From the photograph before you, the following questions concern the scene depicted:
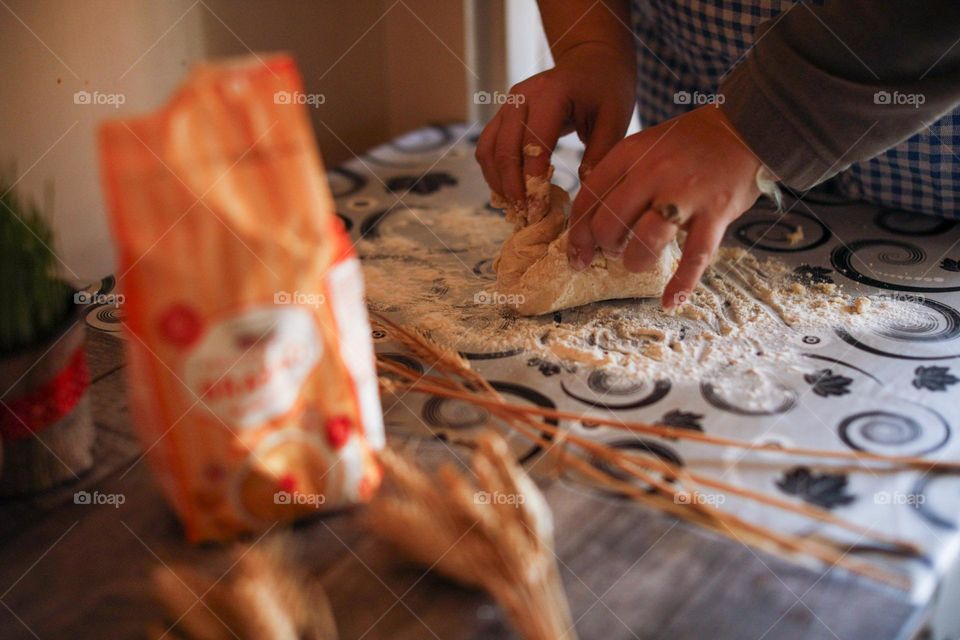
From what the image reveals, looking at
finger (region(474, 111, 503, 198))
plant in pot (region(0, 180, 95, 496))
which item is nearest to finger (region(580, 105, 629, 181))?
finger (region(474, 111, 503, 198))

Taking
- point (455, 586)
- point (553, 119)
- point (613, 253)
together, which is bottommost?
point (455, 586)


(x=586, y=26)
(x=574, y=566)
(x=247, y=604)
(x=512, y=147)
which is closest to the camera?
(x=247, y=604)

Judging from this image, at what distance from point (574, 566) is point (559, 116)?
0.62 m

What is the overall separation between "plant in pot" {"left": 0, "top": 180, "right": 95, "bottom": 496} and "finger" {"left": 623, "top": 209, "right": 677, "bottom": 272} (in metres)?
0.54

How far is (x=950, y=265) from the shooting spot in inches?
42.1

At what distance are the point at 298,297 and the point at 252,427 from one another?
98mm

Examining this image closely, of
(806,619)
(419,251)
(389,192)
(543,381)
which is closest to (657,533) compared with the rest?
(806,619)

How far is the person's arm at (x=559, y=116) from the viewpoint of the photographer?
104cm

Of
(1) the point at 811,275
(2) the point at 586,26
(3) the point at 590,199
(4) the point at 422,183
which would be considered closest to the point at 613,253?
(3) the point at 590,199

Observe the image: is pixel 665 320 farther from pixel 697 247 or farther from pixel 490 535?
pixel 490 535

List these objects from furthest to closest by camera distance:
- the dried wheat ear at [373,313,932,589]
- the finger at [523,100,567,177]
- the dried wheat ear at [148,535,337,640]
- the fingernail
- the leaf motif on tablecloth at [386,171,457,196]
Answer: the leaf motif on tablecloth at [386,171,457,196]
the finger at [523,100,567,177]
the fingernail
the dried wheat ear at [373,313,932,589]
the dried wheat ear at [148,535,337,640]

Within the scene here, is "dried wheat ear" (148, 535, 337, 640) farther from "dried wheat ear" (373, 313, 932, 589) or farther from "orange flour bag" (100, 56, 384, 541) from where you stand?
"dried wheat ear" (373, 313, 932, 589)

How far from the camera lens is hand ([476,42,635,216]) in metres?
1.04

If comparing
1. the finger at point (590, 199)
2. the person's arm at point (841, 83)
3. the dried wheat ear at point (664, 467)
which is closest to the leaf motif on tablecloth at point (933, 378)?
the dried wheat ear at point (664, 467)
